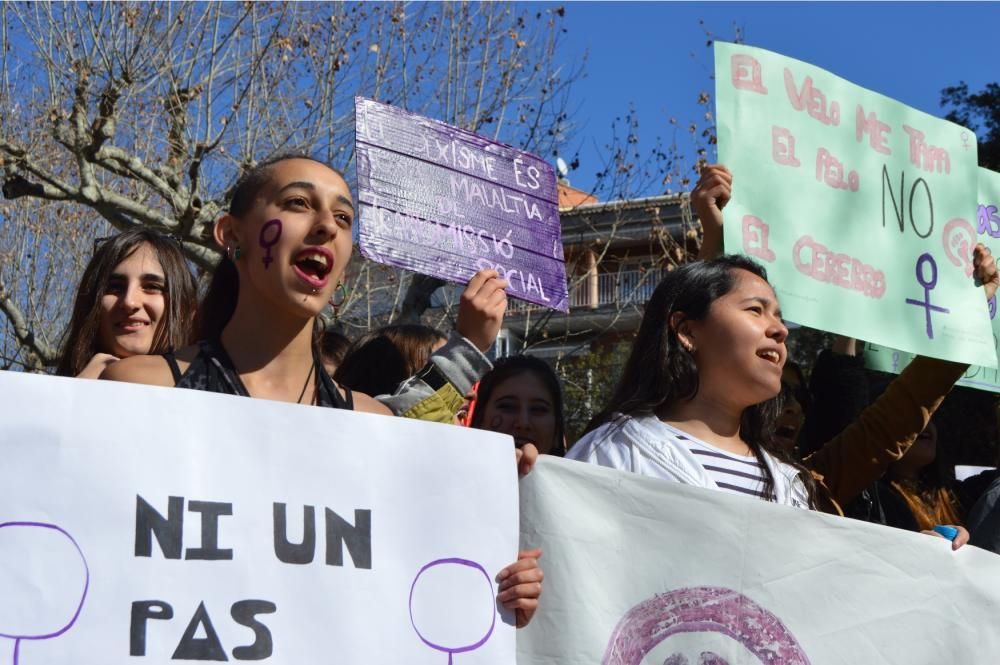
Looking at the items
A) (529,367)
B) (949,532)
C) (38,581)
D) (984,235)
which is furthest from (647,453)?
(984,235)

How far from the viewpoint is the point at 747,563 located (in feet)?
8.11

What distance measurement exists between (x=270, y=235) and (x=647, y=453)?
92 centimetres

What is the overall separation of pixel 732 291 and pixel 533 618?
3.48 feet

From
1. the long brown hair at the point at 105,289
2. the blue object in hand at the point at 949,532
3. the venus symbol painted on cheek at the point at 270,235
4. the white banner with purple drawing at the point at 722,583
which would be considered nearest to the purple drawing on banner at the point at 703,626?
the white banner with purple drawing at the point at 722,583

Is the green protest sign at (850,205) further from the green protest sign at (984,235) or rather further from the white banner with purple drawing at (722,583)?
the white banner with purple drawing at (722,583)

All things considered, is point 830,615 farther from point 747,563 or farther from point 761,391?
point 761,391

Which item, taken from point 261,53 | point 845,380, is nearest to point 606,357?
point 261,53

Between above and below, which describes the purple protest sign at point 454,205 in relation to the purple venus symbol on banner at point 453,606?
above

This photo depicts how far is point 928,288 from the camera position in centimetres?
378

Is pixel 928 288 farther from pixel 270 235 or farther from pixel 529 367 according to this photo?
pixel 270 235

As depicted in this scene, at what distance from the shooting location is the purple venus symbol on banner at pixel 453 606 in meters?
2.11

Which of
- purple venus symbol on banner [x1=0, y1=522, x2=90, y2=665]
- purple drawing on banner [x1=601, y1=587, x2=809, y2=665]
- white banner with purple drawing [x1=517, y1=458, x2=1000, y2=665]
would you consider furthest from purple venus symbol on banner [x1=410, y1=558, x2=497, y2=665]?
purple venus symbol on banner [x1=0, y1=522, x2=90, y2=665]

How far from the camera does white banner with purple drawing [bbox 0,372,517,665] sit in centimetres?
187

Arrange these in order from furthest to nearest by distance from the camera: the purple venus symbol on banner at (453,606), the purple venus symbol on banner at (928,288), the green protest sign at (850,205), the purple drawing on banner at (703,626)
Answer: the purple venus symbol on banner at (928,288) → the green protest sign at (850,205) → the purple drawing on banner at (703,626) → the purple venus symbol on banner at (453,606)
